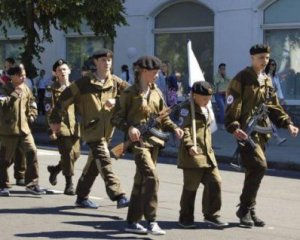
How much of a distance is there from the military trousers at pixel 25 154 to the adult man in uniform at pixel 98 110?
1.44 m

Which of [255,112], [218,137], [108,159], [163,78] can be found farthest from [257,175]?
[218,137]

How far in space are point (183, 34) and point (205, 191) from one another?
17667 millimetres

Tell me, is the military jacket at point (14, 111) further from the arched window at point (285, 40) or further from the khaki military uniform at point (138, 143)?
the arched window at point (285, 40)

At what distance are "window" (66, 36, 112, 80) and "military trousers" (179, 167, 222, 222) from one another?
19977 mm

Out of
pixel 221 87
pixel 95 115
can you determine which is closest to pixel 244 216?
pixel 95 115

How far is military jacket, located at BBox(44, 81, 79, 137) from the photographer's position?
1043 centimetres

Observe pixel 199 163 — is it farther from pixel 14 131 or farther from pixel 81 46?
pixel 81 46

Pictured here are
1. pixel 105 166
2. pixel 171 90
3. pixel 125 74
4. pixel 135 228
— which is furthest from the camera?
pixel 125 74

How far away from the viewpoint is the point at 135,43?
2672 centimetres

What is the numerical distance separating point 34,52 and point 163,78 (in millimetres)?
5545

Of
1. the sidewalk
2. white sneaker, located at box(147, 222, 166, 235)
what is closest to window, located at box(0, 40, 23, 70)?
the sidewalk

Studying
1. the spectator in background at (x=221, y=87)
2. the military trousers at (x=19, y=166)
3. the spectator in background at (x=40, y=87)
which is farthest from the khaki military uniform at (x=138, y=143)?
the spectator in background at (x=40, y=87)

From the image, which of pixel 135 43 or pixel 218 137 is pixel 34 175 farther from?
pixel 135 43

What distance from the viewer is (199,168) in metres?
8.16
